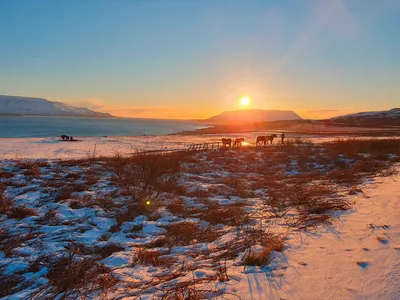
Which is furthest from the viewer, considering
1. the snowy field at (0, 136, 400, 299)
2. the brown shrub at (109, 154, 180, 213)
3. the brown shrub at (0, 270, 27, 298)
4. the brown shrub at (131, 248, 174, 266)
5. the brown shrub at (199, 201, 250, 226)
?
the brown shrub at (109, 154, 180, 213)

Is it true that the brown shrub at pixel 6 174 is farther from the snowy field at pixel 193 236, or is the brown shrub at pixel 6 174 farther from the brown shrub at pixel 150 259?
the brown shrub at pixel 150 259

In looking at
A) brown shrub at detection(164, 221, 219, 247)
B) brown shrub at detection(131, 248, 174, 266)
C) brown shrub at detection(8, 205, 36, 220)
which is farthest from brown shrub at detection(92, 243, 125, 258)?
brown shrub at detection(8, 205, 36, 220)

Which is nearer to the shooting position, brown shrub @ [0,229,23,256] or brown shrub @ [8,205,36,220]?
brown shrub @ [0,229,23,256]

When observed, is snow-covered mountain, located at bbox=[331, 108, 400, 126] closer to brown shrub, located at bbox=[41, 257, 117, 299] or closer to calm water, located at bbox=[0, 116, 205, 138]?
calm water, located at bbox=[0, 116, 205, 138]

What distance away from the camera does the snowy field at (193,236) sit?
11.0 ft

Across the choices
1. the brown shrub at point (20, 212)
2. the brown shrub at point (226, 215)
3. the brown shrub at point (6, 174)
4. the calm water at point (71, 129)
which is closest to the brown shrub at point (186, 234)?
the brown shrub at point (226, 215)

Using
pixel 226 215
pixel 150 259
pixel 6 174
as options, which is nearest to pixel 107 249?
pixel 150 259

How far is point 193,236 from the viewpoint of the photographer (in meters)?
5.45

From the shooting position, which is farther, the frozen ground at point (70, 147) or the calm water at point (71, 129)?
the calm water at point (71, 129)

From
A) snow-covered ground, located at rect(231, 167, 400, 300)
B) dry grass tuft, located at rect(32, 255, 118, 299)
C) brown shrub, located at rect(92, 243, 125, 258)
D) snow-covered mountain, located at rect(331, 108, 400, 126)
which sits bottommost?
brown shrub, located at rect(92, 243, 125, 258)

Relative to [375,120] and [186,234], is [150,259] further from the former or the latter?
[375,120]

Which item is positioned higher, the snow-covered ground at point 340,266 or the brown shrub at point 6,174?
the brown shrub at point 6,174

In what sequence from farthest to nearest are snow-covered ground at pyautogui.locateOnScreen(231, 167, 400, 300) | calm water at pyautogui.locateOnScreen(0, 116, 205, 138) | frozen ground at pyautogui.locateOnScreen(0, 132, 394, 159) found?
calm water at pyautogui.locateOnScreen(0, 116, 205, 138), frozen ground at pyautogui.locateOnScreen(0, 132, 394, 159), snow-covered ground at pyautogui.locateOnScreen(231, 167, 400, 300)

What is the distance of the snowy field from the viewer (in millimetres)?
3355
